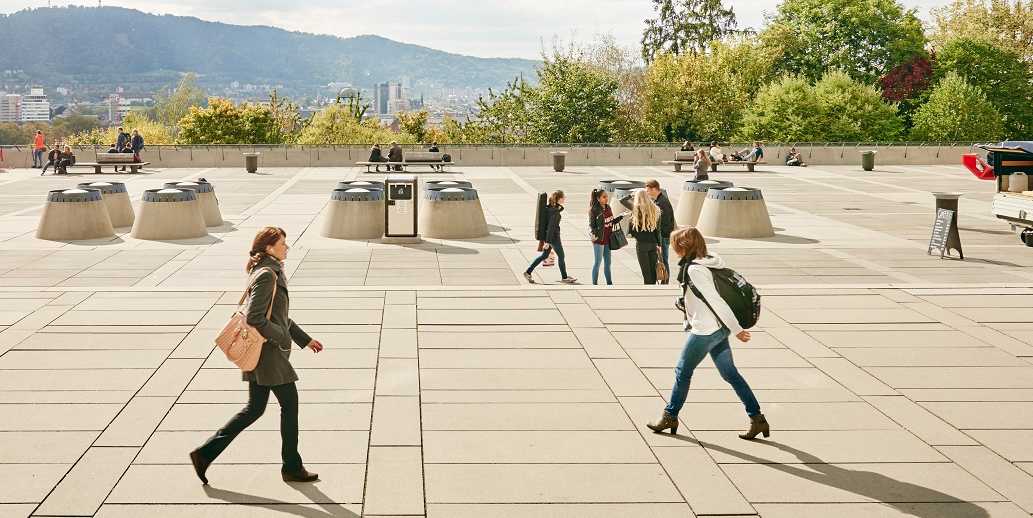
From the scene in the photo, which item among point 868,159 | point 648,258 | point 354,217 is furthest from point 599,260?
point 868,159

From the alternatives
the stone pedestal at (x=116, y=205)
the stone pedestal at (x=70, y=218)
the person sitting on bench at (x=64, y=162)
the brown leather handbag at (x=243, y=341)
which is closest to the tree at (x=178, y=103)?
the person sitting on bench at (x=64, y=162)

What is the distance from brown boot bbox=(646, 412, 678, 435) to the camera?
747 centimetres

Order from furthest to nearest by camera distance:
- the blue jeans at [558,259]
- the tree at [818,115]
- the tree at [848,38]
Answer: the tree at [848,38] → the tree at [818,115] → the blue jeans at [558,259]

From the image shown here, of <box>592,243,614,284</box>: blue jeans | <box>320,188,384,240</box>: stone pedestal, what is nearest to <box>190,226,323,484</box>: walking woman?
<box>592,243,614,284</box>: blue jeans

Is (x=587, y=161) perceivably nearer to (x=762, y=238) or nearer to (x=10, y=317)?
(x=762, y=238)

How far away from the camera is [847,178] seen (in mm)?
34500

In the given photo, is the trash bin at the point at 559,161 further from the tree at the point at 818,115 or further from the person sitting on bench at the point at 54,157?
the tree at the point at 818,115

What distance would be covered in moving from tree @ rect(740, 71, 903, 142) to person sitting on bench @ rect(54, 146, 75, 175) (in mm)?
36203

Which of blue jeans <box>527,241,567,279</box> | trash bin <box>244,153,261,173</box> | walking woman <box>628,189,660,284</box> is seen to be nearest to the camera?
walking woman <box>628,189,660,284</box>

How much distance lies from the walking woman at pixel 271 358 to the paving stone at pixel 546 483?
0.84 metres

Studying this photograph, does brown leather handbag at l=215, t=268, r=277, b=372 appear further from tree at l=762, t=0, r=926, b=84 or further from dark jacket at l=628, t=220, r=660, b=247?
tree at l=762, t=0, r=926, b=84

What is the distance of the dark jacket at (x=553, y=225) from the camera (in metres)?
14.2

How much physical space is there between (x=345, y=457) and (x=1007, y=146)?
17.2m

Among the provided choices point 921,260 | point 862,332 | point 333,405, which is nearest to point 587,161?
point 921,260
